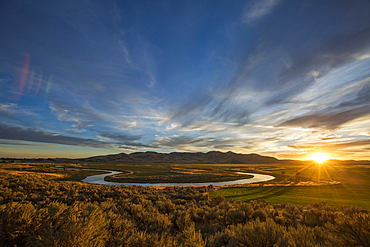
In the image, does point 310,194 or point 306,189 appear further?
point 306,189

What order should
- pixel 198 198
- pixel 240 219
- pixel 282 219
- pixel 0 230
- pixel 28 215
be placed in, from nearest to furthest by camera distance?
pixel 0 230, pixel 28 215, pixel 282 219, pixel 240 219, pixel 198 198

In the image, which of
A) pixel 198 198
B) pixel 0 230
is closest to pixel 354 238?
pixel 0 230

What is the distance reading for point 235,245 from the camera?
4293mm

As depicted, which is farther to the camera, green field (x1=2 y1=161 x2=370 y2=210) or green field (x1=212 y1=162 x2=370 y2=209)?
green field (x1=2 y1=161 x2=370 y2=210)

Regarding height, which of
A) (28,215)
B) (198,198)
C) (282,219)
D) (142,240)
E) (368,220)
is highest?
(368,220)

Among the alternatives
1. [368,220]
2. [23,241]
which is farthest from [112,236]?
[368,220]

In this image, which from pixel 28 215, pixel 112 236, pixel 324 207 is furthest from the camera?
pixel 324 207

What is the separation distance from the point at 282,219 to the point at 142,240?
6791 millimetres

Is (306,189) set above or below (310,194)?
below

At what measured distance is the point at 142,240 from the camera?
A: 4.56 metres

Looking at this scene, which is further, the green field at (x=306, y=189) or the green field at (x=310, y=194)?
the green field at (x=306, y=189)

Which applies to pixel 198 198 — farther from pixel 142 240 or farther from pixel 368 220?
pixel 368 220

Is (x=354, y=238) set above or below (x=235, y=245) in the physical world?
above

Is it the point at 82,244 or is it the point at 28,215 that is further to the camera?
the point at 28,215
